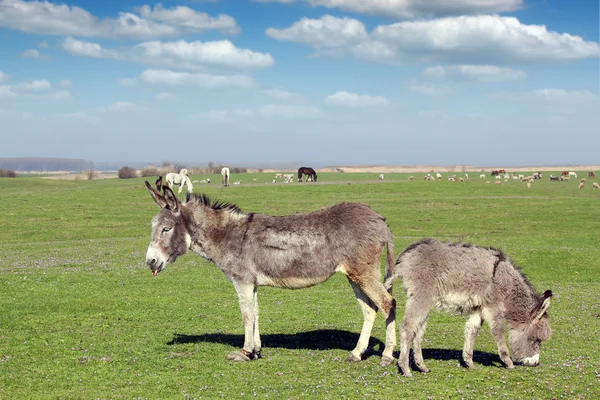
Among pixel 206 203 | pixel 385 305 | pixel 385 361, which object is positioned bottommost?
pixel 385 361

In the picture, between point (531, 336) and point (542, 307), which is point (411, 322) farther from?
point (542, 307)

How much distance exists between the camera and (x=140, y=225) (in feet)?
139

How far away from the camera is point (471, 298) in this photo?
1074 centimetres

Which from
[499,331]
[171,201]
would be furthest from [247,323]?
[499,331]

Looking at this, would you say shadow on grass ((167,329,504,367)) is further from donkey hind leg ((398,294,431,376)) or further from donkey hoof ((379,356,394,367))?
donkey hind leg ((398,294,431,376))

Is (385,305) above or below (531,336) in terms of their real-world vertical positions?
above

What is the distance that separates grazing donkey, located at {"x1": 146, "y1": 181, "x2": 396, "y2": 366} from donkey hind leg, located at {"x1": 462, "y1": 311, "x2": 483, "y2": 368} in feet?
4.71

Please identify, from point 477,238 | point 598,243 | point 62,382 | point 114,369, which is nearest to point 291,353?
point 114,369

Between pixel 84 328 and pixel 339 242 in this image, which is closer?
pixel 339 242

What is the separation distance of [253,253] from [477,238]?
2567 centimetres

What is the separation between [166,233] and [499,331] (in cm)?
717

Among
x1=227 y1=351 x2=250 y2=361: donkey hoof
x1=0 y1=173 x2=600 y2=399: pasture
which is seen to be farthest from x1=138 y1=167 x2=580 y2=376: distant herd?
x1=0 y1=173 x2=600 y2=399: pasture

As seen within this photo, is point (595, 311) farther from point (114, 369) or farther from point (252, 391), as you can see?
point (114, 369)

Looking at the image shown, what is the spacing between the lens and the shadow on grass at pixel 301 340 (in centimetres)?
1275
